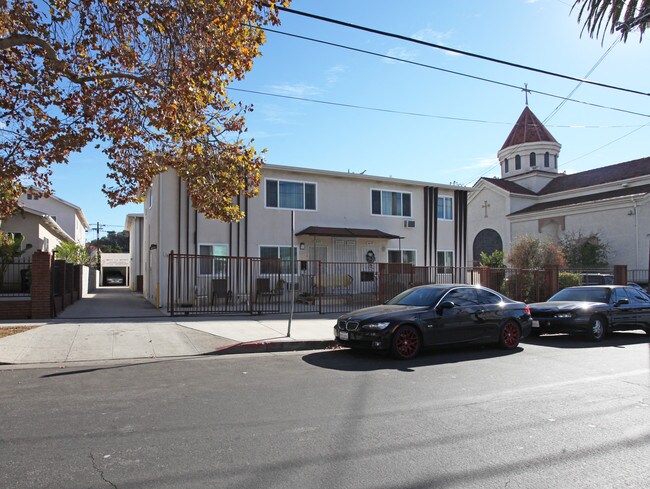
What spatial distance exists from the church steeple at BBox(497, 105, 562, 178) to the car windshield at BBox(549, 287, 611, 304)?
37.5 meters

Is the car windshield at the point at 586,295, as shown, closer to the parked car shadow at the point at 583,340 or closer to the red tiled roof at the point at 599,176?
the parked car shadow at the point at 583,340

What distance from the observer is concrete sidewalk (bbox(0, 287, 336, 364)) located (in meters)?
9.17

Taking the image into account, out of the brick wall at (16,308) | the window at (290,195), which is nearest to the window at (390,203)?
the window at (290,195)

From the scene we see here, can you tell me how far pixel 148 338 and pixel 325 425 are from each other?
22.7 feet

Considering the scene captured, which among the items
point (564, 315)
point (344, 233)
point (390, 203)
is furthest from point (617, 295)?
point (390, 203)

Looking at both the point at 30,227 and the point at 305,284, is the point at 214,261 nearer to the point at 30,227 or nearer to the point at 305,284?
the point at 305,284

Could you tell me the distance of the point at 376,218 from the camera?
24.2 meters

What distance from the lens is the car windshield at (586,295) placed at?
41.0 ft

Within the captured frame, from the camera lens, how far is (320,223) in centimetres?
2275

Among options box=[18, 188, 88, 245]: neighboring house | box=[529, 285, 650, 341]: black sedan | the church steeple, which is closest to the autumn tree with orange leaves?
Answer: box=[529, 285, 650, 341]: black sedan

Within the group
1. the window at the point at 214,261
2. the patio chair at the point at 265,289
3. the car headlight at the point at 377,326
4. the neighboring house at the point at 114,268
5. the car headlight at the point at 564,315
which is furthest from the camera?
the neighboring house at the point at 114,268

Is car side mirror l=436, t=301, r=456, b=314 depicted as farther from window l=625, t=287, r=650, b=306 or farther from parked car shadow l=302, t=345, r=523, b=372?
window l=625, t=287, r=650, b=306

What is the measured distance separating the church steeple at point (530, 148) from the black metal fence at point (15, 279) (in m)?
44.2

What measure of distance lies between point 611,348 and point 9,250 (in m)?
20.0
